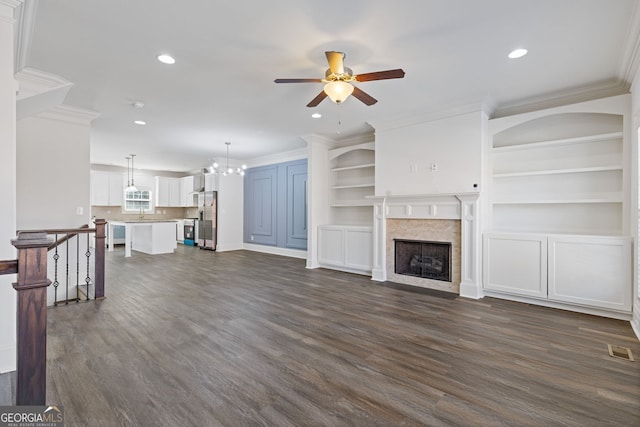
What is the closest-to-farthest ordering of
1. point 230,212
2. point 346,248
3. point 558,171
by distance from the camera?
1. point 558,171
2. point 346,248
3. point 230,212

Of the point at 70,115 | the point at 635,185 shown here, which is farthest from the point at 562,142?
the point at 70,115

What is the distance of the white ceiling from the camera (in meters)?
2.40

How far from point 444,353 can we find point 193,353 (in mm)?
2166

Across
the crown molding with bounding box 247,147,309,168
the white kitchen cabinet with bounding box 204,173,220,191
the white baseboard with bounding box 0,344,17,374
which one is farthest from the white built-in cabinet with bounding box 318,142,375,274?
the white baseboard with bounding box 0,344,17,374

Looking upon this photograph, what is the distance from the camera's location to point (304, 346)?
271 centimetres

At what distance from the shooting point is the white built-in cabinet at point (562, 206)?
11.5 ft

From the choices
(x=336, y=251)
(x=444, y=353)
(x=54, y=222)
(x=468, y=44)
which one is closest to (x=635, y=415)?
(x=444, y=353)

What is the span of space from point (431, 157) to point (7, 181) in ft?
16.0

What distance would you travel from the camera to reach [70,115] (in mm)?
4723

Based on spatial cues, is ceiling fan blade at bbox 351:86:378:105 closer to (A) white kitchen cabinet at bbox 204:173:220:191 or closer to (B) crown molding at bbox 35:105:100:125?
(B) crown molding at bbox 35:105:100:125

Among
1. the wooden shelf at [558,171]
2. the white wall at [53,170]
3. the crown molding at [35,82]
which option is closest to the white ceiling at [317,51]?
the crown molding at [35,82]

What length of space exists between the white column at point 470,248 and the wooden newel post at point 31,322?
4.54 meters

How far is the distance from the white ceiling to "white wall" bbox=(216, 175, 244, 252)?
426cm

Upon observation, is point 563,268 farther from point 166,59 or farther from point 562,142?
point 166,59
